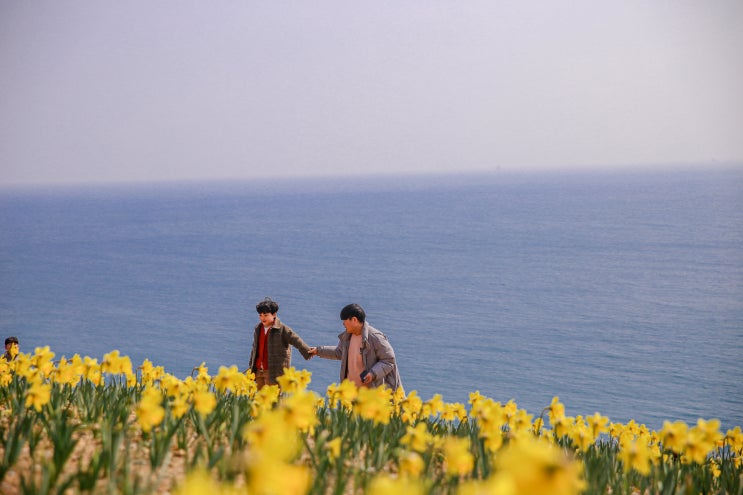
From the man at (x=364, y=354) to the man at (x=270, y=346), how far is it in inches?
24.1

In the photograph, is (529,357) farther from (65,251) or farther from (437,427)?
(65,251)

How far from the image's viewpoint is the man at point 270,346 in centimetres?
805

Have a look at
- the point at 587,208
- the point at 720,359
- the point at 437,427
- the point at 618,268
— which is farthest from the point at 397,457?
the point at 587,208

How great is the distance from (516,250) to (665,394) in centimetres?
5864

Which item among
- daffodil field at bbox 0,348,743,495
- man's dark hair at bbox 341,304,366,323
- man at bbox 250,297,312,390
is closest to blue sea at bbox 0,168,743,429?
man at bbox 250,297,312,390

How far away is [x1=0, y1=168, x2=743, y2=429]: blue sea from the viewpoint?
53.3 metres

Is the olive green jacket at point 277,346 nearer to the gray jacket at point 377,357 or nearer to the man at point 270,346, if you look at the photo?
the man at point 270,346

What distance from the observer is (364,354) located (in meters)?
7.68

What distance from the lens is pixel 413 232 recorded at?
440 ft

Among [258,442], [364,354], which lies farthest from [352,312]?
[258,442]

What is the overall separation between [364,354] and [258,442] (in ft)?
17.9

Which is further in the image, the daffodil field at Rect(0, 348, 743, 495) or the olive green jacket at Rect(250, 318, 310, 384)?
the olive green jacket at Rect(250, 318, 310, 384)

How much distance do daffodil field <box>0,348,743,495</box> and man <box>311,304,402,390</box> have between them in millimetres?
1719

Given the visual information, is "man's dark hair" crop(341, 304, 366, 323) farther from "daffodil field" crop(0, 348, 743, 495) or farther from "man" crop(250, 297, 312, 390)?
"daffodil field" crop(0, 348, 743, 495)
